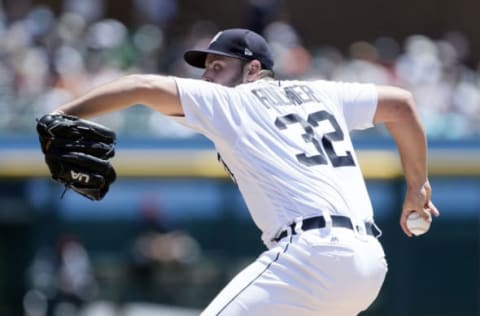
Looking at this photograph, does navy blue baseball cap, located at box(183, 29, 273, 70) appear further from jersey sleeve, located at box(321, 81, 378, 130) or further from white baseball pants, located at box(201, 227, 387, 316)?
white baseball pants, located at box(201, 227, 387, 316)

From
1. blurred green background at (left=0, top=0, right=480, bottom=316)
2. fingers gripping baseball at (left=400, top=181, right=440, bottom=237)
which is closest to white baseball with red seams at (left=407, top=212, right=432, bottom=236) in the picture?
fingers gripping baseball at (left=400, top=181, right=440, bottom=237)

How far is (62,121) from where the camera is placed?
414 centimetres

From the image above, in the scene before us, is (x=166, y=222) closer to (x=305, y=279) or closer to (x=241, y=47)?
(x=241, y=47)

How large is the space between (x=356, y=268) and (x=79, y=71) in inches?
360

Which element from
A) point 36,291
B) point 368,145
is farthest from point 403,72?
point 36,291

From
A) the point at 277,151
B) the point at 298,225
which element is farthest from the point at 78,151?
the point at 298,225

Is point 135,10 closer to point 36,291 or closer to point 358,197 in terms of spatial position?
point 36,291

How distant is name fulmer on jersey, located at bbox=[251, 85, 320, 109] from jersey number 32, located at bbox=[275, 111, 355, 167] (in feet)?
0.22

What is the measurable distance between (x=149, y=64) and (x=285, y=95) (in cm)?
916

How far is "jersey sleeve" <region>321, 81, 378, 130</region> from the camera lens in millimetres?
4586

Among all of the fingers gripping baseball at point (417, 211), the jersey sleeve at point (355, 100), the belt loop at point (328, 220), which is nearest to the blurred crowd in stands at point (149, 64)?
the fingers gripping baseball at point (417, 211)

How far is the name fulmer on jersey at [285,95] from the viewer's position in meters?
4.38

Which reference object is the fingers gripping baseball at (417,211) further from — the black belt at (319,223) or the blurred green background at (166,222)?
the blurred green background at (166,222)

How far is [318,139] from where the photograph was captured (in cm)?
Answer: 434
